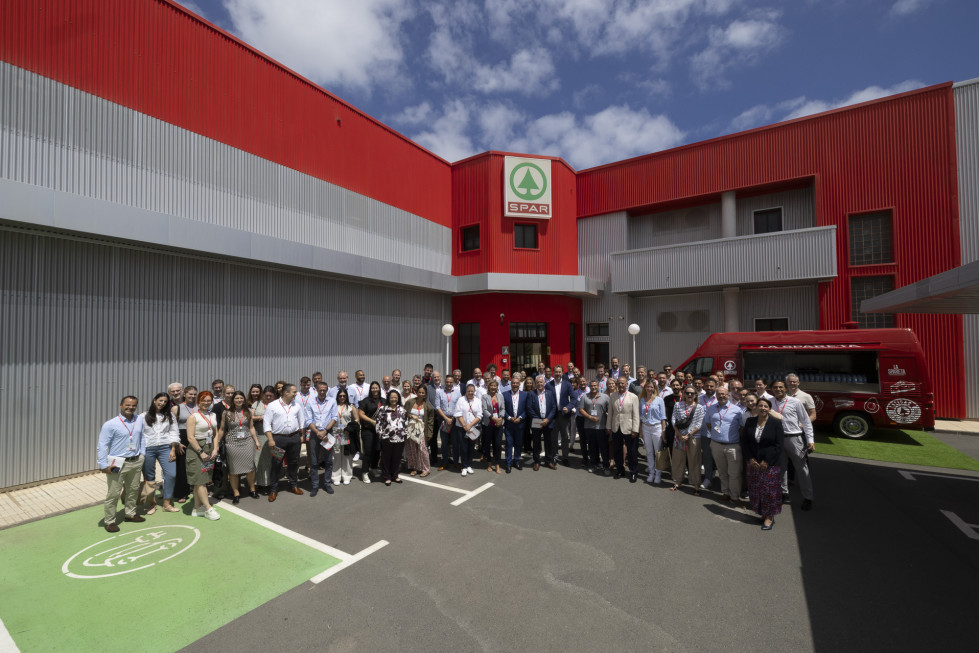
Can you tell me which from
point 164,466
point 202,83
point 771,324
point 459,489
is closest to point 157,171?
point 202,83

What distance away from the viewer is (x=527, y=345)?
16.3 meters

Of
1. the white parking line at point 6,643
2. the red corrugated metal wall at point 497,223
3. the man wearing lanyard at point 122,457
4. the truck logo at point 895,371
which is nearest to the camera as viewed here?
the white parking line at point 6,643

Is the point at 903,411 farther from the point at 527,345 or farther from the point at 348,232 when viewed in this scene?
the point at 348,232

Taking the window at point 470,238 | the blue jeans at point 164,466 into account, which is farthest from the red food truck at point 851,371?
the blue jeans at point 164,466

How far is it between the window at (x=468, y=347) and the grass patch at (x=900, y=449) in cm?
1073

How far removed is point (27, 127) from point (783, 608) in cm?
1272

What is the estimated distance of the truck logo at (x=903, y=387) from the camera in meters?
9.98

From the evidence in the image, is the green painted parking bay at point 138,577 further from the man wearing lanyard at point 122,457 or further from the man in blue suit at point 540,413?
the man in blue suit at point 540,413

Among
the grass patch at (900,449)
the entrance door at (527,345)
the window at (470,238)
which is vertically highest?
the window at (470,238)

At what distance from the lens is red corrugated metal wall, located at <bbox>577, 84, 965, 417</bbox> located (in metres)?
12.6

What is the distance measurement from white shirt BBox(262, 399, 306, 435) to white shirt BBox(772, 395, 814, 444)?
24.7 feet

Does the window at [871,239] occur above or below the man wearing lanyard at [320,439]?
above

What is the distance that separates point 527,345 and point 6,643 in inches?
555

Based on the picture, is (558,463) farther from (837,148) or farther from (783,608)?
(837,148)
